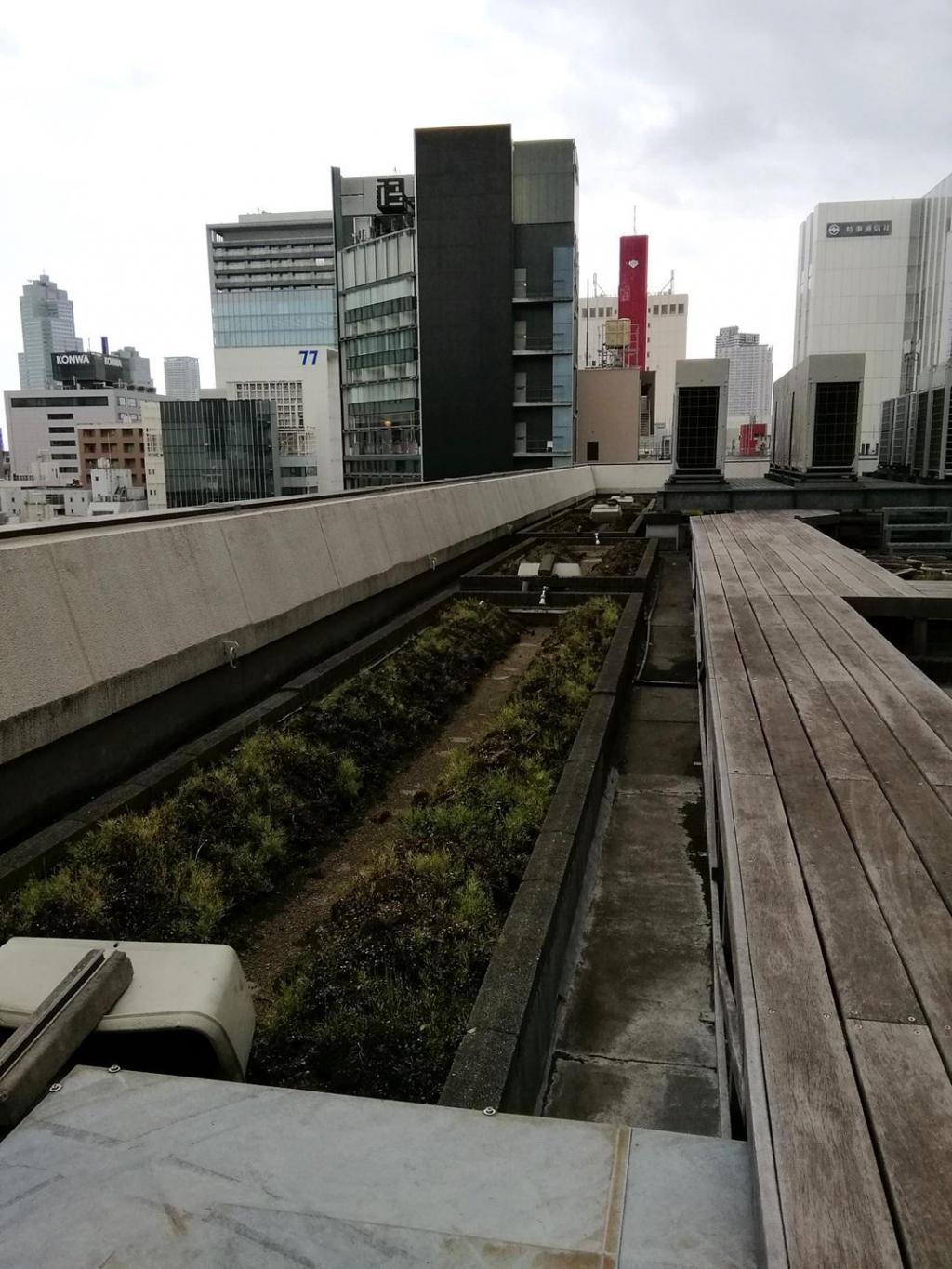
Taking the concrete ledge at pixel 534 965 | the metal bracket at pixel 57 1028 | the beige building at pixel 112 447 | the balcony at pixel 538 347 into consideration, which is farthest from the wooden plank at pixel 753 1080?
the beige building at pixel 112 447

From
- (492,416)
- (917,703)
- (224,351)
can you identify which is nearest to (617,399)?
(492,416)

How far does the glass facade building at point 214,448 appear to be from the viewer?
106 meters

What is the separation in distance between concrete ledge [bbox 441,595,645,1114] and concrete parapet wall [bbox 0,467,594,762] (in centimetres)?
290

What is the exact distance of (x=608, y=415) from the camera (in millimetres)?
76000

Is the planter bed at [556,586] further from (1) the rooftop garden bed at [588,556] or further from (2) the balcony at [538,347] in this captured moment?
(2) the balcony at [538,347]

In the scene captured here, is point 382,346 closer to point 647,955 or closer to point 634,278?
point 634,278

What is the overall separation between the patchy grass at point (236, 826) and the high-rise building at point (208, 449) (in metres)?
102

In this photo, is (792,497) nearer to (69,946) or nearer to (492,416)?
(69,946)

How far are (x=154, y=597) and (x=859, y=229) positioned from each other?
288ft

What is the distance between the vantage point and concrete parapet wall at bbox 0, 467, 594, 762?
5117 millimetres

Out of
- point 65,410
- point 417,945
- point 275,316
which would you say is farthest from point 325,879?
point 275,316

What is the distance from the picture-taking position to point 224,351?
136625 millimetres

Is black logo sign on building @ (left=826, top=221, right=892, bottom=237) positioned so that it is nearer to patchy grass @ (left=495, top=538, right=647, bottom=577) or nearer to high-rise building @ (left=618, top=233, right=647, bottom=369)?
high-rise building @ (left=618, top=233, right=647, bottom=369)

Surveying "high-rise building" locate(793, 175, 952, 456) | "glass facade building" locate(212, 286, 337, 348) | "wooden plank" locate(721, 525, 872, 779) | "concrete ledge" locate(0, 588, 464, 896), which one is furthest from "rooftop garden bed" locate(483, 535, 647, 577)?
"glass facade building" locate(212, 286, 337, 348)
